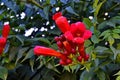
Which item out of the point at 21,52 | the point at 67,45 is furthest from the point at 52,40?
the point at 67,45

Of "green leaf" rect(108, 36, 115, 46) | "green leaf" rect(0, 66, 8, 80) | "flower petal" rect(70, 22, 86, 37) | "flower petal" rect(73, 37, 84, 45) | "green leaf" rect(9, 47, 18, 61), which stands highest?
"flower petal" rect(70, 22, 86, 37)

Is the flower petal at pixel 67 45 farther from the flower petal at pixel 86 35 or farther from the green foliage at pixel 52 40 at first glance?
the green foliage at pixel 52 40

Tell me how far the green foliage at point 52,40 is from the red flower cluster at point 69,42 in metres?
0.25

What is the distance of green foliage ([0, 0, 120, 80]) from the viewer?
51.9 inches

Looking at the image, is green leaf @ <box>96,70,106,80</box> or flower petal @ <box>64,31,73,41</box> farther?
green leaf @ <box>96,70,106,80</box>

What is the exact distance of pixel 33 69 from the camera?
147 centimetres

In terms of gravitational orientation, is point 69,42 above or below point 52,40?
above

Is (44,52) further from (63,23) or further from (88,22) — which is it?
(88,22)

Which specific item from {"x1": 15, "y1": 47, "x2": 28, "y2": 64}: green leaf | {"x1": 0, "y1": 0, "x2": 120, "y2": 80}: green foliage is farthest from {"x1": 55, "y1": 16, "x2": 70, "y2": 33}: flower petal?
{"x1": 15, "y1": 47, "x2": 28, "y2": 64}: green leaf

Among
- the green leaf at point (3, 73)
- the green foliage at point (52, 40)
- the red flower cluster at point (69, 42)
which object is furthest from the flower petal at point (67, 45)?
the green leaf at point (3, 73)

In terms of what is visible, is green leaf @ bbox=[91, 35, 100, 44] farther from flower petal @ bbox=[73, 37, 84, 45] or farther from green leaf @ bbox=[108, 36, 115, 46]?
flower petal @ bbox=[73, 37, 84, 45]

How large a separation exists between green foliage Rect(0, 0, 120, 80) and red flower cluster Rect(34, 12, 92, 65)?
246mm

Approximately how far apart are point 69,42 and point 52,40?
51 cm

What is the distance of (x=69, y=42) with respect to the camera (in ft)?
3.14
